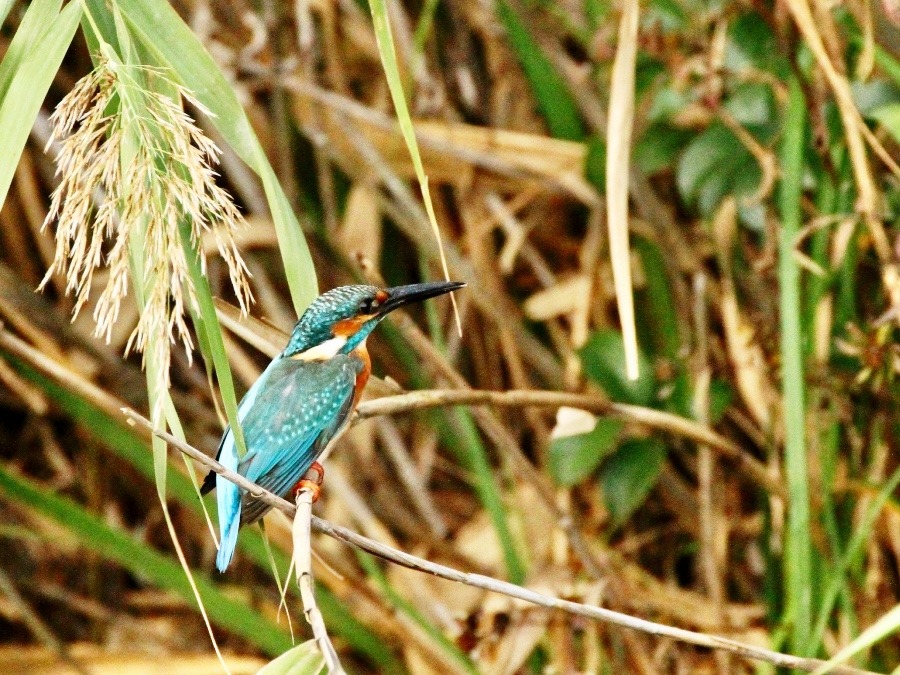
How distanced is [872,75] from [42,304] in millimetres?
2103

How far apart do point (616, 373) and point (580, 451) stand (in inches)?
7.8

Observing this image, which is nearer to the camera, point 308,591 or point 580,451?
point 308,591

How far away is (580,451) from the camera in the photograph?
8.11 ft

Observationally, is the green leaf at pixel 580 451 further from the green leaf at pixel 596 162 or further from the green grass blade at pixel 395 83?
the green grass blade at pixel 395 83

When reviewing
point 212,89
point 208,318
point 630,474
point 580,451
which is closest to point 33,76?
point 212,89

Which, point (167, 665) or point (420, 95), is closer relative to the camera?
point (167, 665)

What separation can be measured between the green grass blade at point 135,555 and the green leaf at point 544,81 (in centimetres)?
151

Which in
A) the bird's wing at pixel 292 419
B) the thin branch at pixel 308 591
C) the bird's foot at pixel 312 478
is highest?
the thin branch at pixel 308 591

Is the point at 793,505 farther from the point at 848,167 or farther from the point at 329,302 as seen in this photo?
the point at 329,302

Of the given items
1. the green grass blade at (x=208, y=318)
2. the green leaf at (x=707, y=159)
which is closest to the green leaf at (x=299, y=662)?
the green grass blade at (x=208, y=318)

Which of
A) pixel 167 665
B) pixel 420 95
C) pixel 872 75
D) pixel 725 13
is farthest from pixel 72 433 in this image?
pixel 872 75

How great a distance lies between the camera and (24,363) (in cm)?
253

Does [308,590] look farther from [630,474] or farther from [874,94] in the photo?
[874,94]

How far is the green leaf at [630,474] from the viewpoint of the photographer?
2496 millimetres
